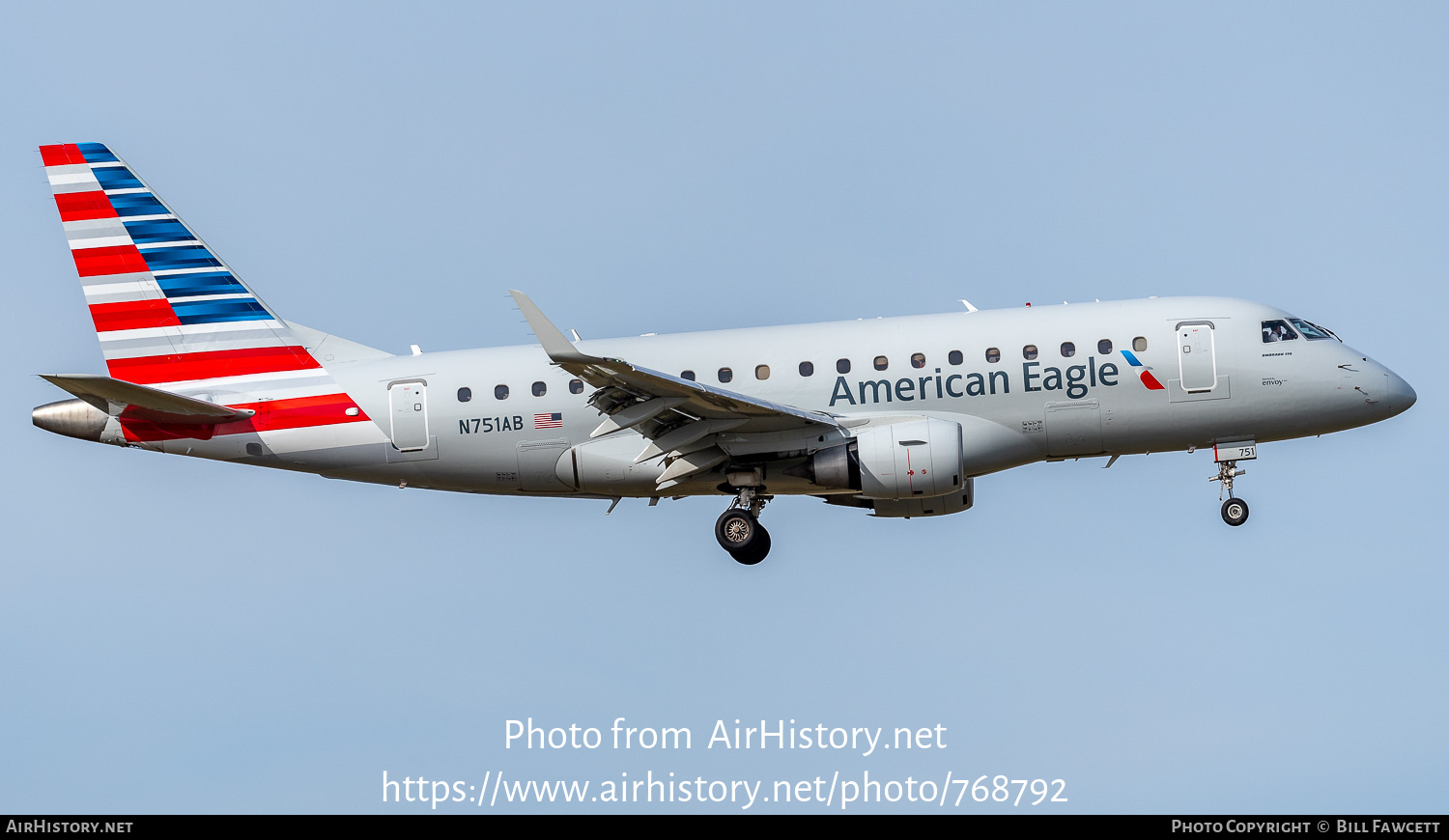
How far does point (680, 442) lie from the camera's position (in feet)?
90.6

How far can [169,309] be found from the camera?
101 ft

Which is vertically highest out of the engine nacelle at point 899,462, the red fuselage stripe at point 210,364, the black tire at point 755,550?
the red fuselage stripe at point 210,364

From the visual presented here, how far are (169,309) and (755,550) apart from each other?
530 inches

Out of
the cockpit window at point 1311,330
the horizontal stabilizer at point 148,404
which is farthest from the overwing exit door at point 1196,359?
the horizontal stabilizer at point 148,404

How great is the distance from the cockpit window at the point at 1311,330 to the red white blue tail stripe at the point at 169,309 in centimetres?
1893

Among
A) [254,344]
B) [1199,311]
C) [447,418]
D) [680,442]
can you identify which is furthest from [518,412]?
[1199,311]

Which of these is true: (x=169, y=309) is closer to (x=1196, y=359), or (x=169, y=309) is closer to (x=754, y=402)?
(x=754, y=402)

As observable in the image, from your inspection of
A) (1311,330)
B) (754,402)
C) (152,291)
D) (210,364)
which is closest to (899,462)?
(754,402)

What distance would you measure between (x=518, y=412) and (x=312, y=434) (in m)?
4.33

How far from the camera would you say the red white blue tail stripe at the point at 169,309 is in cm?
2994

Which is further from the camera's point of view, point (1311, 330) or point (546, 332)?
point (1311, 330)

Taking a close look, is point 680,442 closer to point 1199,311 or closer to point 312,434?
point 312,434

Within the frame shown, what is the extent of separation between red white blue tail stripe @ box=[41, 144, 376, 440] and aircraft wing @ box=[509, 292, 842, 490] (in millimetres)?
6328

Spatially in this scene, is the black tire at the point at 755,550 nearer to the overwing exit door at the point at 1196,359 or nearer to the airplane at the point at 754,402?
the airplane at the point at 754,402
